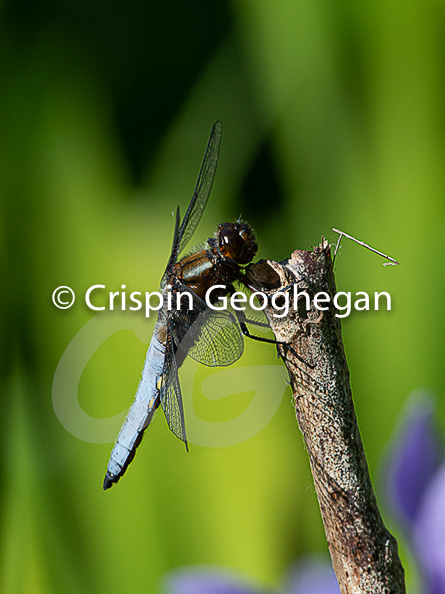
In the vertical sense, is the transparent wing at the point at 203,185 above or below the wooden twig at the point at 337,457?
above

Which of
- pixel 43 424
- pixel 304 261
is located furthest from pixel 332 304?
pixel 43 424

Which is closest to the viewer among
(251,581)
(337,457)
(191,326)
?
(337,457)

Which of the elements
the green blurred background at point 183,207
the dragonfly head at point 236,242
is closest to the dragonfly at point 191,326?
the dragonfly head at point 236,242

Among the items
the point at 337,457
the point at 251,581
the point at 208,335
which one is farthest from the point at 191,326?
the point at 251,581

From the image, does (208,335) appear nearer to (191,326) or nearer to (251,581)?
(191,326)

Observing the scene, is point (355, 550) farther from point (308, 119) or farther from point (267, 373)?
point (308, 119)

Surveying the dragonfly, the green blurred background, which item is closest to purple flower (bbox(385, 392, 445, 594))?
the green blurred background

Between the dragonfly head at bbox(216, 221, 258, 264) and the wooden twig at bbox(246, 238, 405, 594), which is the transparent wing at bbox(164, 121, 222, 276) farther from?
the wooden twig at bbox(246, 238, 405, 594)

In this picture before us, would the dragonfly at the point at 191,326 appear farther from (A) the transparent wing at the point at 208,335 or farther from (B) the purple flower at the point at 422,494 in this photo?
(B) the purple flower at the point at 422,494
